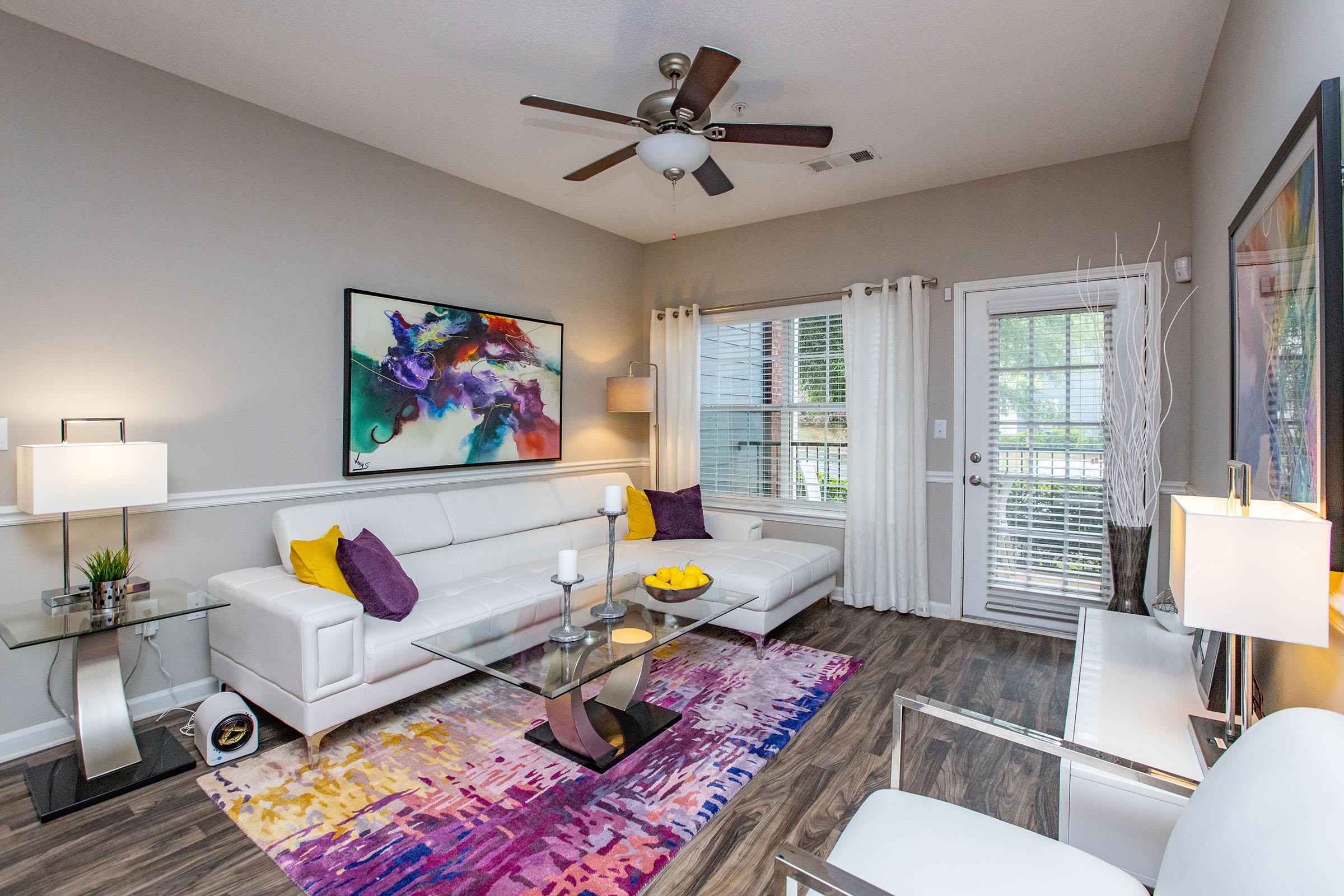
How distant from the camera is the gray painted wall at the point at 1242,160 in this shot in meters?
1.26

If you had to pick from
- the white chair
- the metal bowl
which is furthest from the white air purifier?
the white chair

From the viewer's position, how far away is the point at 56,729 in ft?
8.14

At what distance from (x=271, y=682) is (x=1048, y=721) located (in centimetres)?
308

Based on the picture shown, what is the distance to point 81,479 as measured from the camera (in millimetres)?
2203

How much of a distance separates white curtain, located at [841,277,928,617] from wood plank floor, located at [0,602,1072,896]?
1.02 metres

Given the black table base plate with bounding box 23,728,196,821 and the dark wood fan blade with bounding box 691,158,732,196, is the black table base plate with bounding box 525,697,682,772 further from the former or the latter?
the dark wood fan blade with bounding box 691,158,732,196

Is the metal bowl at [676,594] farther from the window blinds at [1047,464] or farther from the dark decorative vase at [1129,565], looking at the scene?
the window blinds at [1047,464]

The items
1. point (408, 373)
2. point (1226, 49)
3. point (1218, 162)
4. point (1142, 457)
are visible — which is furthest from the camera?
point (408, 373)

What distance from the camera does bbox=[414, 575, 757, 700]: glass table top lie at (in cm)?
200

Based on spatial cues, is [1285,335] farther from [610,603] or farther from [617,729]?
[617,729]

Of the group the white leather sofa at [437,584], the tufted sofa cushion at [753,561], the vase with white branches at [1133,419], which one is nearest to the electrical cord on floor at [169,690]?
the white leather sofa at [437,584]

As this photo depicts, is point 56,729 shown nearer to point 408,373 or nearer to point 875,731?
point 408,373

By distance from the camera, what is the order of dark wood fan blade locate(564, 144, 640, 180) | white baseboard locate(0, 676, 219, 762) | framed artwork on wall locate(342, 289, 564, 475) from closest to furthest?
1. white baseboard locate(0, 676, 219, 762)
2. dark wood fan blade locate(564, 144, 640, 180)
3. framed artwork on wall locate(342, 289, 564, 475)

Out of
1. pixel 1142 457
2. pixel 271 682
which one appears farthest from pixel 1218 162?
pixel 271 682
